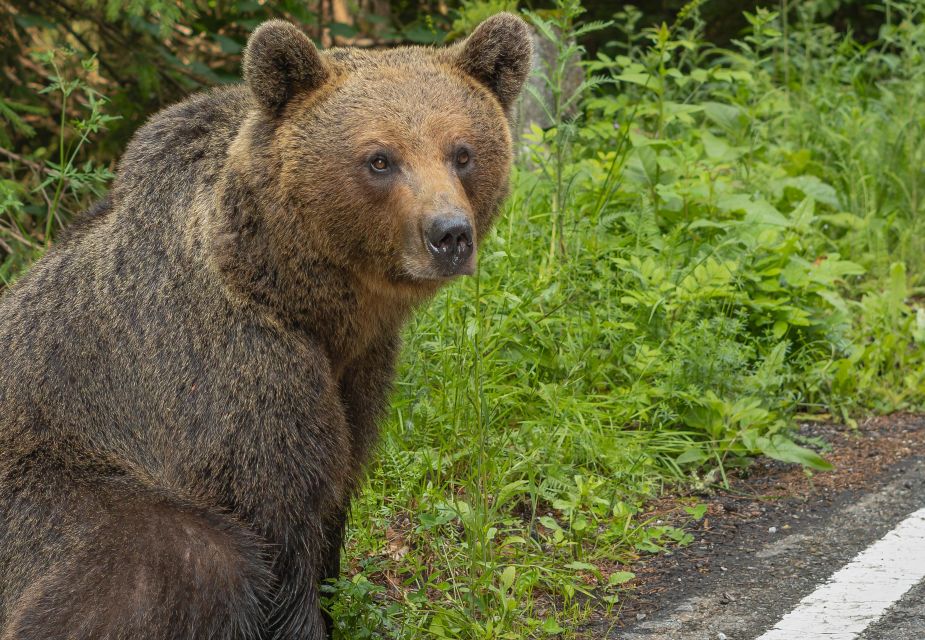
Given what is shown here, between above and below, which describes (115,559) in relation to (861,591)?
below

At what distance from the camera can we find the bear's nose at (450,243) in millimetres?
3699

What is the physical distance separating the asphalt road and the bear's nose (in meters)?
1.45

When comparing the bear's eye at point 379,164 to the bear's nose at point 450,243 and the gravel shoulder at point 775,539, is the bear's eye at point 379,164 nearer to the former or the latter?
the bear's nose at point 450,243

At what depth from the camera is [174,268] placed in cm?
392

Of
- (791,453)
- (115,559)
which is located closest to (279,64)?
(115,559)

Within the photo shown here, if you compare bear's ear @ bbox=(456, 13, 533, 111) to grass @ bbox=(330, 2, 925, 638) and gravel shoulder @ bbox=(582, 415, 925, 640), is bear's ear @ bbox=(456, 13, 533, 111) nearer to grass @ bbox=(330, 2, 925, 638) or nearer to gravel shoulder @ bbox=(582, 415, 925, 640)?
grass @ bbox=(330, 2, 925, 638)

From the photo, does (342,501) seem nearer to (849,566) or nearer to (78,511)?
(78,511)

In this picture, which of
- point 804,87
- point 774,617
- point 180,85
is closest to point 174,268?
point 774,617

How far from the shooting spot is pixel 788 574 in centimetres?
437

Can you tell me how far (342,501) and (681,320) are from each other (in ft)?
7.93

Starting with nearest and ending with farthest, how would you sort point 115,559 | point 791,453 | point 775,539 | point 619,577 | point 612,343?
1. point 115,559
2. point 619,577
3. point 775,539
4. point 791,453
5. point 612,343

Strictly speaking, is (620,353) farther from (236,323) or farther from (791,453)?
(236,323)

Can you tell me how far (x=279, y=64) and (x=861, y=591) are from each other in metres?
2.78

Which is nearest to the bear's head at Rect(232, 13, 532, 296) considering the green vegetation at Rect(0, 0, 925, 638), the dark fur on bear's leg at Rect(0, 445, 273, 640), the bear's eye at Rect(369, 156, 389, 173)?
the bear's eye at Rect(369, 156, 389, 173)
